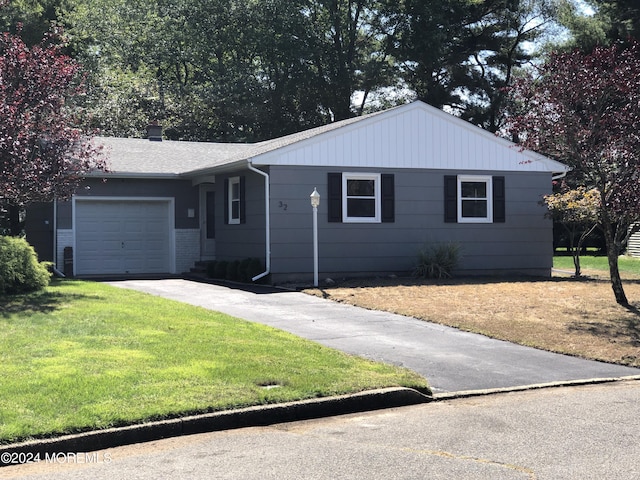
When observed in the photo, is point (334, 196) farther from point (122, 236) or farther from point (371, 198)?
point (122, 236)

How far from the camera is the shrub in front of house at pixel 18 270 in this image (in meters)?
12.8

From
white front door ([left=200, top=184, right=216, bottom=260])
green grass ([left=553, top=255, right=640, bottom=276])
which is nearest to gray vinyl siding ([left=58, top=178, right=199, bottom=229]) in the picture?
white front door ([left=200, top=184, right=216, bottom=260])

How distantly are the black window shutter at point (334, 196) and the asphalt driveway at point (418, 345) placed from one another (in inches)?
155

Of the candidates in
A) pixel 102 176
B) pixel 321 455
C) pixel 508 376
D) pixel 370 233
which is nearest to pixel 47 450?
pixel 321 455

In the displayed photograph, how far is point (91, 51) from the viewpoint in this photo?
39500mm

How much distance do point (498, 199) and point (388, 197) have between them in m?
3.42

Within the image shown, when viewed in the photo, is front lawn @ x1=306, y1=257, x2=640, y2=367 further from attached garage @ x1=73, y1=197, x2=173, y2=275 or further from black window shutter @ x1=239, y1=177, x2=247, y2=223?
attached garage @ x1=73, y1=197, x2=173, y2=275

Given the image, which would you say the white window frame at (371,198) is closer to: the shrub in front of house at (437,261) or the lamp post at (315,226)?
the lamp post at (315,226)

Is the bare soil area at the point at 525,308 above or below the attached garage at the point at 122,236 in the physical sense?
below

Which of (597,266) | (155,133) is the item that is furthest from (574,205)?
(155,133)

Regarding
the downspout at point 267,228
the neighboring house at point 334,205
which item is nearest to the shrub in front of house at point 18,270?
the downspout at point 267,228

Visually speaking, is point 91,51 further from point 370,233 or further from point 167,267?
point 370,233

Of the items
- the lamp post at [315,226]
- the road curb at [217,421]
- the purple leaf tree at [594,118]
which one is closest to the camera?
the road curb at [217,421]

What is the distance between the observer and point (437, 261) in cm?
1911
